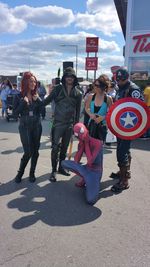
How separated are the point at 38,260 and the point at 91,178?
5.53 ft

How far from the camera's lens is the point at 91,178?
4293mm

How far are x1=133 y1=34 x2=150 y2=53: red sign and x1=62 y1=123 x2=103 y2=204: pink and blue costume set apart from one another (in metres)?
11.2

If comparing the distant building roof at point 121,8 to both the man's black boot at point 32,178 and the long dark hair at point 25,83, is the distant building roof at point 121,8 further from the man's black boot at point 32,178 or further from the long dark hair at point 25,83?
the man's black boot at point 32,178

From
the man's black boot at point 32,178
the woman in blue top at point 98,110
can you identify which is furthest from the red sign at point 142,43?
the man's black boot at point 32,178

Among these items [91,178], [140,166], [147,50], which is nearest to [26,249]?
[91,178]

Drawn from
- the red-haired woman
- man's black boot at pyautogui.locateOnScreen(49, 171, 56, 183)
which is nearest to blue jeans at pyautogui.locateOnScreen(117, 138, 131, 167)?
man's black boot at pyautogui.locateOnScreen(49, 171, 56, 183)

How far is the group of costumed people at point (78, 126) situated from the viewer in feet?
14.4

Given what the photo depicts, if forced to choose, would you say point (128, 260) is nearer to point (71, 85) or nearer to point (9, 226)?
point (9, 226)

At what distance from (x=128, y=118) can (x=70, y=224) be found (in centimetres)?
190

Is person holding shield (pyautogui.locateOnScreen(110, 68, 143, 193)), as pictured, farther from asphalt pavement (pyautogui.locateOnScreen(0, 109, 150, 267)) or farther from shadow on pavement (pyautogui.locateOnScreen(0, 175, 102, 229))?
shadow on pavement (pyautogui.locateOnScreen(0, 175, 102, 229))

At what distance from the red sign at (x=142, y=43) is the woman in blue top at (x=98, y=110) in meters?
10.7

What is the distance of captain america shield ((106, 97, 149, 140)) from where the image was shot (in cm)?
447

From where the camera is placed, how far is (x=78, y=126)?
442cm

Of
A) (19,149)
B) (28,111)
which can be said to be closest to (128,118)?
(28,111)
